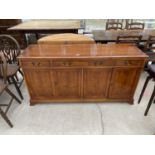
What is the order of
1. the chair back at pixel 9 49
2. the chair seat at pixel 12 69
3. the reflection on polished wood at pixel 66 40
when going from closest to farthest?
the chair seat at pixel 12 69
the reflection on polished wood at pixel 66 40
the chair back at pixel 9 49

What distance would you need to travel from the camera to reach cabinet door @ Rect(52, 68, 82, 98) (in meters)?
1.82

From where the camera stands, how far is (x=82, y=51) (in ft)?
6.16

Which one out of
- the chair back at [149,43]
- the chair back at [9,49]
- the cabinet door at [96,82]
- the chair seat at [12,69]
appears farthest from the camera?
the chair back at [149,43]

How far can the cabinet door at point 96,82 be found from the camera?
182 centimetres

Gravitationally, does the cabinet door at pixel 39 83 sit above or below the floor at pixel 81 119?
above

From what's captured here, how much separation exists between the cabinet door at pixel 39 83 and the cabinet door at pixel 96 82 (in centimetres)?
51

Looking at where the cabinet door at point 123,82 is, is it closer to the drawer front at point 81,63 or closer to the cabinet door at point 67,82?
the drawer front at point 81,63

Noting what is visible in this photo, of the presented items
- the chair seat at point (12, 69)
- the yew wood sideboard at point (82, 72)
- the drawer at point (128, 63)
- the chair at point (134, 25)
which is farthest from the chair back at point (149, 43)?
the chair seat at point (12, 69)

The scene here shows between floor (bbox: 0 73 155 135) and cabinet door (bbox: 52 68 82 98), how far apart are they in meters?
0.21

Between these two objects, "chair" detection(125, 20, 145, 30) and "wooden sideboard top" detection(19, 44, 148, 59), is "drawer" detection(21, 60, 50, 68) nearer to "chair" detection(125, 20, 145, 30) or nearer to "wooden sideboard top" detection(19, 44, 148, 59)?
"wooden sideboard top" detection(19, 44, 148, 59)

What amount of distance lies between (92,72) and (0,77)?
1.33 meters

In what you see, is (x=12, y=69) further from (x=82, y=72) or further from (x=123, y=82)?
(x=123, y=82)

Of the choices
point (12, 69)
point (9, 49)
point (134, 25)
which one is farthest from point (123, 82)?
point (134, 25)

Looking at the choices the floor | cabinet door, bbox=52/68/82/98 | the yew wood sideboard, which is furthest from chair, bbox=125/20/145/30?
cabinet door, bbox=52/68/82/98
